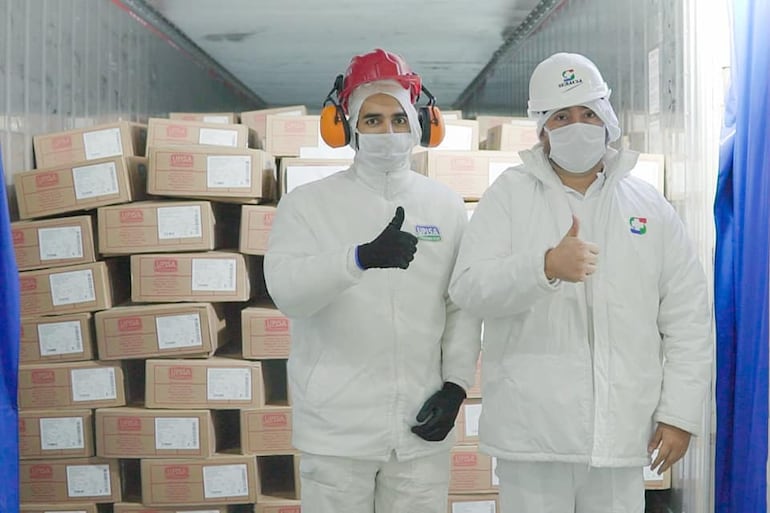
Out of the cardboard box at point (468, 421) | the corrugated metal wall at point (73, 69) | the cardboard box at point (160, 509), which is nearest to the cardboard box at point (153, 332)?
the cardboard box at point (160, 509)

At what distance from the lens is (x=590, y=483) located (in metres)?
1.96

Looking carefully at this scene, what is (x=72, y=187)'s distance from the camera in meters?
3.55

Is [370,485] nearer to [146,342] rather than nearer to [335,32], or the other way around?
[146,342]

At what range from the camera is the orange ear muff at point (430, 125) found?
2365 millimetres

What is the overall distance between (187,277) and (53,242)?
573mm

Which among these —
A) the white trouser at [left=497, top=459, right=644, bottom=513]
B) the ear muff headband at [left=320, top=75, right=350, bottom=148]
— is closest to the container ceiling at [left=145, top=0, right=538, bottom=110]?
the ear muff headband at [left=320, top=75, right=350, bottom=148]

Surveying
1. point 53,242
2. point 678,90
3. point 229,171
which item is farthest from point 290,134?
point 678,90

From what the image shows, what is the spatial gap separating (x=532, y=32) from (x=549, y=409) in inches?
161

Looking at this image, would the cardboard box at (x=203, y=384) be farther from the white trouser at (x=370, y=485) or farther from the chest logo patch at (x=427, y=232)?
the chest logo patch at (x=427, y=232)

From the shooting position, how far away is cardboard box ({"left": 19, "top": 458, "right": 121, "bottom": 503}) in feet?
11.4

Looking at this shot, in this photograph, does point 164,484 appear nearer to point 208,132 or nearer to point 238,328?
point 238,328

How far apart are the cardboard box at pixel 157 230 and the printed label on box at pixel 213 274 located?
0.08m

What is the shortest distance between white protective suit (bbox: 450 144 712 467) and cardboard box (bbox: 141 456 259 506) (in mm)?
1760

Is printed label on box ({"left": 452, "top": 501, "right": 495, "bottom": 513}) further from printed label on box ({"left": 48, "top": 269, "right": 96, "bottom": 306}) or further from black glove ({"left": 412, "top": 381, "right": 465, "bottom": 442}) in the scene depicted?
Answer: printed label on box ({"left": 48, "top": 269, "right": 96, "bottom": 306})
